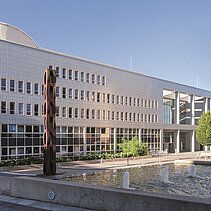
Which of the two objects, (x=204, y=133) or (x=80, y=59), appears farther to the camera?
(x=204, y=133)

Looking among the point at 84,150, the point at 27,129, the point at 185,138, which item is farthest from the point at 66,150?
the point at 185,138

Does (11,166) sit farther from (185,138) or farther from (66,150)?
(185,138)

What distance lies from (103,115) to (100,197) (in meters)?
39.6

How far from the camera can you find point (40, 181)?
1199 centimetres

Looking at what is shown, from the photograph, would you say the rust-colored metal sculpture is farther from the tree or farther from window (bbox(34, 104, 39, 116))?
the tree

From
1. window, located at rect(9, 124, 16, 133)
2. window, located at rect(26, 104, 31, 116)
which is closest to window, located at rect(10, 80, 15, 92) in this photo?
window, located at rect(26, 104, 31, 116)

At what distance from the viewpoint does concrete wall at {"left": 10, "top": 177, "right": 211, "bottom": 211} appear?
8945 mm

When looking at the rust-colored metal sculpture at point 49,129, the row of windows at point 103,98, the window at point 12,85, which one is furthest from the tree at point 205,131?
the rust-colored metal sculpture at point 49,129

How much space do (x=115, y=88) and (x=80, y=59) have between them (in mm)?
8395

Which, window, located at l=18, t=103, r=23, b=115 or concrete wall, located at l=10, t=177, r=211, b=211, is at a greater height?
window, located at l=18, t=103, r=23, b=115

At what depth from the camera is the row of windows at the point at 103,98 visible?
44.3 metres

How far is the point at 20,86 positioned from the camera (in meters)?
38.5

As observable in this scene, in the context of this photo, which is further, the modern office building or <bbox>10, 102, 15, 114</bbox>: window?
the modern office building

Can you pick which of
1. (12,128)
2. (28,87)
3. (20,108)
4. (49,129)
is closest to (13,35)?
(28,87)
